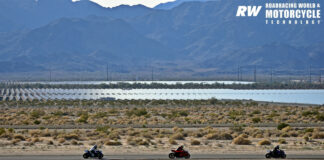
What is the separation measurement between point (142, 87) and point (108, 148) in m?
161

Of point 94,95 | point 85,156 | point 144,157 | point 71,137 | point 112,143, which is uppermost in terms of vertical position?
point 94,95

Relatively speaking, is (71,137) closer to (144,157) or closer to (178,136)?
(178,136)

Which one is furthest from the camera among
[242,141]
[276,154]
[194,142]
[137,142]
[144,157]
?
[242,141]

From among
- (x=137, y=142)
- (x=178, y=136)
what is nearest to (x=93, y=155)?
(x=137, y=142)

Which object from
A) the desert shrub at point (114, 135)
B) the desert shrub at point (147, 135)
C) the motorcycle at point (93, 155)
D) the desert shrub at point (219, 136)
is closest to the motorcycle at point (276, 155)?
the motorcycle at point (93, 155)

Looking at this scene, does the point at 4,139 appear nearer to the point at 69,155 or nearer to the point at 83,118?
the point at 69,155

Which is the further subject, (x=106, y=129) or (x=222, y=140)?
(x=106, y=129)

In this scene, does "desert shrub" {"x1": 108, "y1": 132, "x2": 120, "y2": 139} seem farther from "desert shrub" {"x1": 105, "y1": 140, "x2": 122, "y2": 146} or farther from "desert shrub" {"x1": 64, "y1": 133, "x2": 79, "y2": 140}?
"desert shrub" {"x1": 105, "y1": 140, "x2": 122, "y2": 146}

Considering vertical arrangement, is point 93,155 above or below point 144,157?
above

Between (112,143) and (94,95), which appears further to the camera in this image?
(94,95)

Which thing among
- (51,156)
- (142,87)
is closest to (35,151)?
(51,156)

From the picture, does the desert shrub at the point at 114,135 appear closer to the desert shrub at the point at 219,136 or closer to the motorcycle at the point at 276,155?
the desert shrub at the point at 219,136

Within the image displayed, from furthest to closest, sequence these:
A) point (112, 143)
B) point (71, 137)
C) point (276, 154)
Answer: point (71, 137) → point (112, 143) → point (276, 154)

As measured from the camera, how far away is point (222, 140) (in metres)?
38.9
